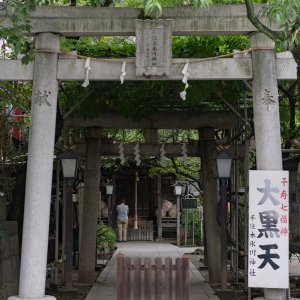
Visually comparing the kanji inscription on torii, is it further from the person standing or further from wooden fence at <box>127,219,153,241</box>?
wooden fence at <box>127,219,153,241</box>

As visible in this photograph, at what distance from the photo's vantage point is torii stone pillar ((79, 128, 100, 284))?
14.5 m

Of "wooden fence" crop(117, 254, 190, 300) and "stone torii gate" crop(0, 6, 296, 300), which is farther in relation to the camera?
"wooden fence" crop(117, 254, 190, 300)

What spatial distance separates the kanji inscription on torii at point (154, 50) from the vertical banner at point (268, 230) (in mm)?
2324

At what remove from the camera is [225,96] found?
1316cm

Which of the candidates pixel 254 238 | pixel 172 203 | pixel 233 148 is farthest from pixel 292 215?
pixel 172 203

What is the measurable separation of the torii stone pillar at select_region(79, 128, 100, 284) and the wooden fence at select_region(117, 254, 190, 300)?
479cm

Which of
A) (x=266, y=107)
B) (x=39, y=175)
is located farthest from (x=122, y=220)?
Answer: (x=266, y=107)

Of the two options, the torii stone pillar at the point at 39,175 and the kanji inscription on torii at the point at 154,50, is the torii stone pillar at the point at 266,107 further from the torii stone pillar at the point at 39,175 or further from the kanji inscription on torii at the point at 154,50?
the torii stone pillar at the point at 39,175

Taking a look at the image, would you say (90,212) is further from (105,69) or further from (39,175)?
(105,69)

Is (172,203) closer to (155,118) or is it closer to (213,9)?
(155,118)

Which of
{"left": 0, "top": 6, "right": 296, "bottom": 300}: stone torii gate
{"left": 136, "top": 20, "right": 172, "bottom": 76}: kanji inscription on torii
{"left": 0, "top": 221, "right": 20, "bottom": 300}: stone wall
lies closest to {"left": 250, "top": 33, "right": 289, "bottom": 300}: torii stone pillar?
{"left": 0, "top": 6, "right": 296, "bottom": 300}: stone torii gate

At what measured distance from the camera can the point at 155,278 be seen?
973cm

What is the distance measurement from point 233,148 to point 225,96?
6.63ft

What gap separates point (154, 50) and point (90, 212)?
6560mm
